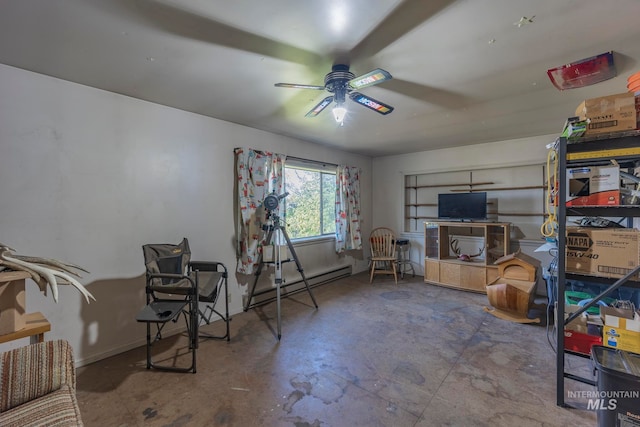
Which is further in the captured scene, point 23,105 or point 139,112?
point 139,112

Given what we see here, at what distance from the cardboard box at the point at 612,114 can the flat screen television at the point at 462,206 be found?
2.67 meters

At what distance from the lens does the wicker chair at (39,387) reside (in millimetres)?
1056

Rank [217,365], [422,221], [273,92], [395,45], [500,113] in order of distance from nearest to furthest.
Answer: [395,45] → [217,365] → [273,92] → [500,113] → [422,221]

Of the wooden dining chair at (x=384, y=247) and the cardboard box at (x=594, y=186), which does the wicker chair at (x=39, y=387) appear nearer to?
the cardboard box at (x=594, y=186)

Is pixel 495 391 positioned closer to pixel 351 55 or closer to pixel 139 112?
pixel 351 55

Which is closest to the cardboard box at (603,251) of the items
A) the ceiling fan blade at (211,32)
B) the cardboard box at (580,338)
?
the cardboard box at (580,338)

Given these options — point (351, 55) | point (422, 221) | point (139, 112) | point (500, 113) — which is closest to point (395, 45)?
point (351, 55)

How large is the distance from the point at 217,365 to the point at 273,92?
2.37 metres

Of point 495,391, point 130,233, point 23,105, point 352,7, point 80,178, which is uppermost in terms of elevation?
point 352,7

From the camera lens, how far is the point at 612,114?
1611mm

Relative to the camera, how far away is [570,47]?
1739 mm

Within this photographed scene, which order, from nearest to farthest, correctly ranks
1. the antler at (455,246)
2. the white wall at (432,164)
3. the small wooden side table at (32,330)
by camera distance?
the small wooden side table at (32,330), the white wall at (432,164), the antler at (455,246)

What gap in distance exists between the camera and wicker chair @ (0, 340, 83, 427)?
3.46 ft

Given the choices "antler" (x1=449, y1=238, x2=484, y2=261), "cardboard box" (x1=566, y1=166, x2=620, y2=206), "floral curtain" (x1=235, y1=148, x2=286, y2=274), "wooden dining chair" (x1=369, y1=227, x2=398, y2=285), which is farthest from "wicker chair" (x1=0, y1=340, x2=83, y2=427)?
"antler" (x1=449, y1=238, x2=484, y2=261)
